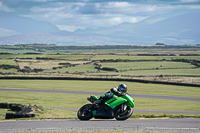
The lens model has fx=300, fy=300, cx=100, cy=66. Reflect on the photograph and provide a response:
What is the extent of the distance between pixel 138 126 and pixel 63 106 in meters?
22.2

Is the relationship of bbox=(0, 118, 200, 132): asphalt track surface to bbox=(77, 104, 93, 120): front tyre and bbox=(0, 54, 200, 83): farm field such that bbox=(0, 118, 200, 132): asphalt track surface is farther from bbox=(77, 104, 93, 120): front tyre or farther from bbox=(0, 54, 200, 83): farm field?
bbox=(0, 54, 200, 83): farm field

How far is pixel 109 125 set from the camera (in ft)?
49.1

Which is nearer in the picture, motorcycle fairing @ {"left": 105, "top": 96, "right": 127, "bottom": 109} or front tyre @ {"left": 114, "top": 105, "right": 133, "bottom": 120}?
motorcycle fairing @ {"left": 105, "top": 96, "right": 127, "bottom": 109}

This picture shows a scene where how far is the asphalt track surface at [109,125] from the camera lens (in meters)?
14.3

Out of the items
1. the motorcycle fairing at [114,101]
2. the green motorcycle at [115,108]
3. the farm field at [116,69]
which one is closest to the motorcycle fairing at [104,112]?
the green motorcycle at [115,108]

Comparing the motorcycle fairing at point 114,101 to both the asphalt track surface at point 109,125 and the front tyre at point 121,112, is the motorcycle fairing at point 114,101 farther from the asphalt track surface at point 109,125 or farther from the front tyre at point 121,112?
the asphalt track surface at point 109,125

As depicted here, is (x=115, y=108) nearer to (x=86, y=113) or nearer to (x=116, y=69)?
(x=86, y=113)

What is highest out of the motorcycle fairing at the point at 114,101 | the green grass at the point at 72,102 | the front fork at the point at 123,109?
the motorcycle fairing at the point at 114,101

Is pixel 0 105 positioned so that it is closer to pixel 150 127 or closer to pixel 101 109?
pixel 101 109

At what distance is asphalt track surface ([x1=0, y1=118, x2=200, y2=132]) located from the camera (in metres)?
14.3

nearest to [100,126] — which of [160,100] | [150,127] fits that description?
[150,127]

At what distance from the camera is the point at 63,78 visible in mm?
66812

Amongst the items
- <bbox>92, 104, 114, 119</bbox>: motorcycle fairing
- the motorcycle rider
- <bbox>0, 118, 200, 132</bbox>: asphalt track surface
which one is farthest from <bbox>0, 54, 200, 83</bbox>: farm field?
<bbox>92, 104, 114, 119</bbox>: motorcycle fairing

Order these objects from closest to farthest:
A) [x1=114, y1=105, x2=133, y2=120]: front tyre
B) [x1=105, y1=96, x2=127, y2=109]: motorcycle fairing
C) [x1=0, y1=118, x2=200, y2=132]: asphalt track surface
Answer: [x1=0, y1=118, x2=200, y2=132]: asphalt track surface < [x1=105, y1=96, x2=127, y2=109]: motorcycle fairing < [x1=114, y1=105, x2=133, y2=120]: front tyre
